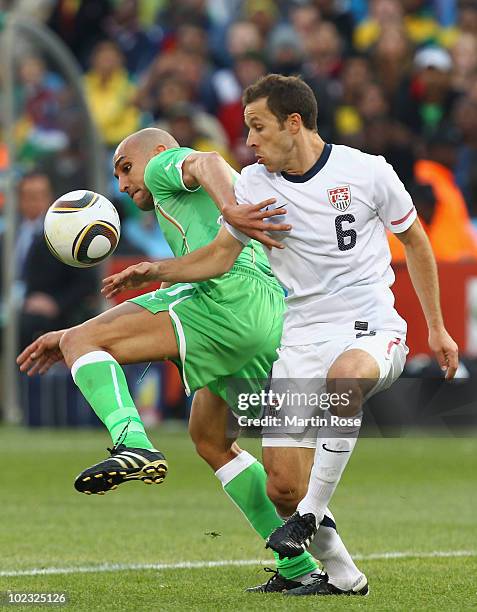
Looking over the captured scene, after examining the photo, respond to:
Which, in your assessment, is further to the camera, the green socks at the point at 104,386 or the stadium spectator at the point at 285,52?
the stadium spectator at the point at 285,52

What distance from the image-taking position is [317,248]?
564 cm

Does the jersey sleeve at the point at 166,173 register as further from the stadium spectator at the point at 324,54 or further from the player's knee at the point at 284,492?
the stadium spectator at the point at 324,54

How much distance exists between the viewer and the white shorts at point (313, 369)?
553cm

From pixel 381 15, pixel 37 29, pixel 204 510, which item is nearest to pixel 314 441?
pixel 204 510

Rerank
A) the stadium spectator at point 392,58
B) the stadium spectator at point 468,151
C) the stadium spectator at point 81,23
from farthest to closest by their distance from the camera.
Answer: the stadium spectator at point 81,23 < the stadium spectator at point 392,58 < the stadium spectator at point 468,151

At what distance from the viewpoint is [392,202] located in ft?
18.4

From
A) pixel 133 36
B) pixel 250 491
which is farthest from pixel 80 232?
pixel 133 36

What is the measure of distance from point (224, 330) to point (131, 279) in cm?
57

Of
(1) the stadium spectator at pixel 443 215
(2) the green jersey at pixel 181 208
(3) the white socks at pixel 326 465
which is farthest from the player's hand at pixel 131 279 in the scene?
(1) the stadium spectator at pixel 443 215

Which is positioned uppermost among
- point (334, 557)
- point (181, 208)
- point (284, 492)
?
point (181, 208)

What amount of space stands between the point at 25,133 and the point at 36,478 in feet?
22.4

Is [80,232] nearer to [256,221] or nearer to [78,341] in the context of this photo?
[78,341]

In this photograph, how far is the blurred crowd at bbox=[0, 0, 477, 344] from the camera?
593 inches

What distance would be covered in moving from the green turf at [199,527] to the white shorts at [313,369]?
2.10ft
